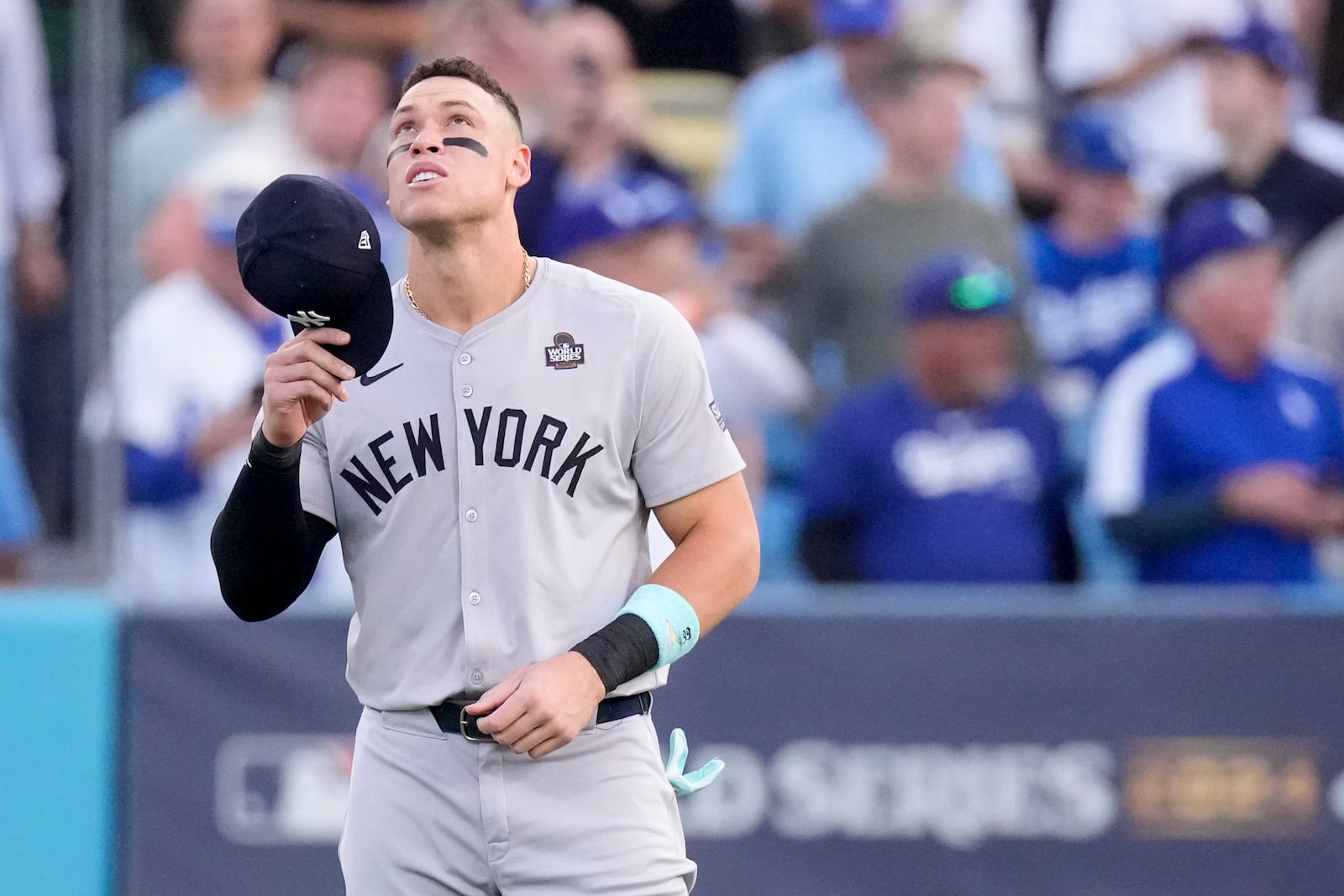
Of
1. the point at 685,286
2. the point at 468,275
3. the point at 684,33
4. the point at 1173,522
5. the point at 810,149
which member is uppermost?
the point at 684,33

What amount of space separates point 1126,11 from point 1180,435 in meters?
2.22

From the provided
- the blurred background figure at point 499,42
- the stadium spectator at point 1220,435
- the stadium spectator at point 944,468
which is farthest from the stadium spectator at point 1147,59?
the blurred background figure at point 499,42

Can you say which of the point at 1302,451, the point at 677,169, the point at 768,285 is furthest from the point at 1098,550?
the point at 677,169

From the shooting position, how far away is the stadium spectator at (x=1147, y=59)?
735 centimetres

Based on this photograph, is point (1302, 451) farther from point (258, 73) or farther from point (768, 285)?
point (258, 73)

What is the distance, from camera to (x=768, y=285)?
6531 millimetres

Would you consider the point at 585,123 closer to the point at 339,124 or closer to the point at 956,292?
the point at 339,124

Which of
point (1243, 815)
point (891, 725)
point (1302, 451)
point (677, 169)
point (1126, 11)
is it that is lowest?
point (1243, 815)

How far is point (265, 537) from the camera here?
2977mm

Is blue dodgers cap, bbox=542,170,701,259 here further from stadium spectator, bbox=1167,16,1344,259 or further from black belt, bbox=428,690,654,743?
black belt, bbox=428,690,654,743

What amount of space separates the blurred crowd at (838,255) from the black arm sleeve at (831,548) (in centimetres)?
1

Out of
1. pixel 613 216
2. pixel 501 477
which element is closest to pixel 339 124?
pixel 613 216

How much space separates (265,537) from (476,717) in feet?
1.51

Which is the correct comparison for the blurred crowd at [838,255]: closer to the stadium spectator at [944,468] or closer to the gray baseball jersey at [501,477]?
the stadium spectator at [944,468]
